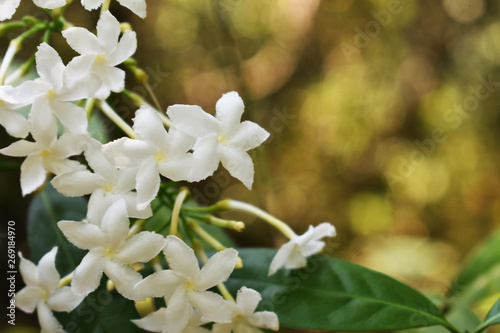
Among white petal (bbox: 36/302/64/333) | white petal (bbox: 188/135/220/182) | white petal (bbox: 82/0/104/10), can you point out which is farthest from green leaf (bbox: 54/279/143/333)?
white petal (bbox: 82/0/104/10)

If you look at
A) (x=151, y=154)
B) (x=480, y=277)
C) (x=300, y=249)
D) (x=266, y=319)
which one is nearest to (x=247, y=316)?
(x=266, y=319)

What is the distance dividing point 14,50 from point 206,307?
17.8 inches

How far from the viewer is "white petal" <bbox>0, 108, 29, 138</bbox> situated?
605 millimetres

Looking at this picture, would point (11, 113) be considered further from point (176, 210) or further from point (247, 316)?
point (247, 316)

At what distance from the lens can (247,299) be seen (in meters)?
0.61

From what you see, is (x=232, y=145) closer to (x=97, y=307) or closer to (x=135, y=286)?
(x=135, y=286)

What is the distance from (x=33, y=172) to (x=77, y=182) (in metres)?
0.07

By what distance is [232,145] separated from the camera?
2.02 ft

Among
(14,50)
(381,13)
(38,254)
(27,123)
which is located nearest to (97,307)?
(38,254)

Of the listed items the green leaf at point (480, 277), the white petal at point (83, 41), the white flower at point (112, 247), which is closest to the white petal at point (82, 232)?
the white flower at point (112, 247)

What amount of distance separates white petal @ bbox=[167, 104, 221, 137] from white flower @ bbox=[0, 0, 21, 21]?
239mm

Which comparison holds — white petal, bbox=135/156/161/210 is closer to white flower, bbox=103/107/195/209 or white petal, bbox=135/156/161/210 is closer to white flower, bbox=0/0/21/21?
white flower, bbox=103/107/195/209

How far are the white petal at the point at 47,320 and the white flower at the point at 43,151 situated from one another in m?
0.16

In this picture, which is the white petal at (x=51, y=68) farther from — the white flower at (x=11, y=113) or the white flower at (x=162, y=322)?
the white flower at (x=162, y=322)
